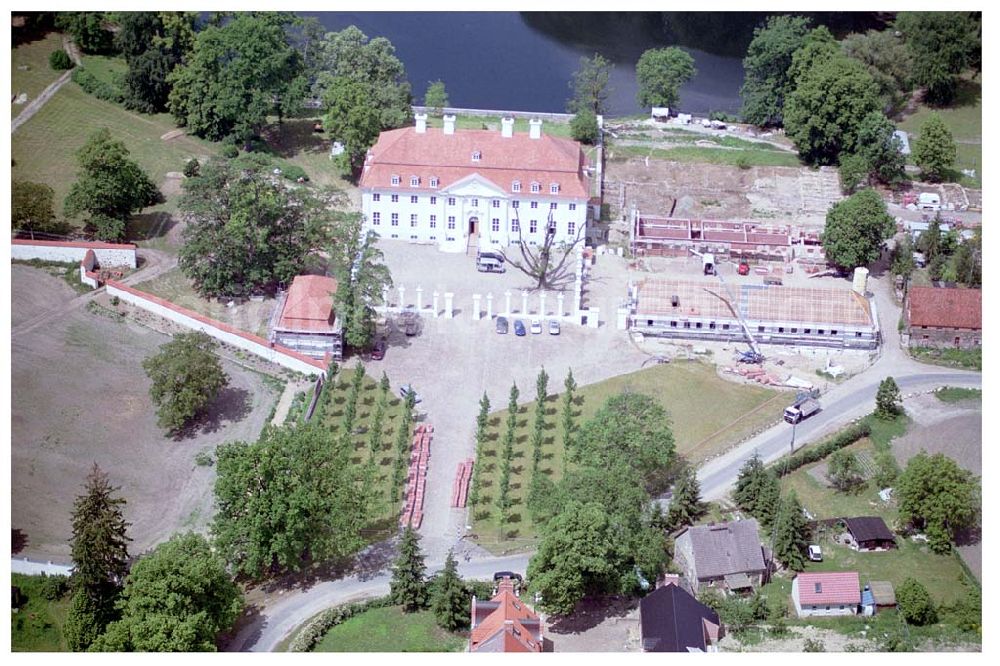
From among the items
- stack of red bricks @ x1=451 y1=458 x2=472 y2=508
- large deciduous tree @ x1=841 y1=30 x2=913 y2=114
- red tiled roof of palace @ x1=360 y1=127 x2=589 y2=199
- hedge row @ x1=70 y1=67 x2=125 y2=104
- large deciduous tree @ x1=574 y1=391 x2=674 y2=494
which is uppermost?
large deciduous tree @ x1=841 y1=30 x2=913 y2=114

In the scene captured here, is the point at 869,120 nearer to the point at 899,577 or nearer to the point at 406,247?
the point at 406,247

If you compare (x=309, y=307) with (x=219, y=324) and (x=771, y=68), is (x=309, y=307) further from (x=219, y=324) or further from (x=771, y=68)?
(x=771, y=68)

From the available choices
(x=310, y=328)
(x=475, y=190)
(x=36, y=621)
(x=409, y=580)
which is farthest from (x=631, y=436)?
(x=475, y=190)

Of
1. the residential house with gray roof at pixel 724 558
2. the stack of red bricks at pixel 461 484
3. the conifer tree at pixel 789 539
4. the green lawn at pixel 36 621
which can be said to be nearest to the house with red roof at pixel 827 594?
the residential house with gray roof at pixel 724 558

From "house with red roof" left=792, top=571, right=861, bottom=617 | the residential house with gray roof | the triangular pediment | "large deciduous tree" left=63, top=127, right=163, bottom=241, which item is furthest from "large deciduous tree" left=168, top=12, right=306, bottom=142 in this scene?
"house with red roof" left=792, top=571, right=861, bottom=617

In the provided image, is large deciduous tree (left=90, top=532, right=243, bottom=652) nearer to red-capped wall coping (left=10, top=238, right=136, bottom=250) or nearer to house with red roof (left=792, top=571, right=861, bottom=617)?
house with red roof (left=792, top=571, right=861, bottom=617)
